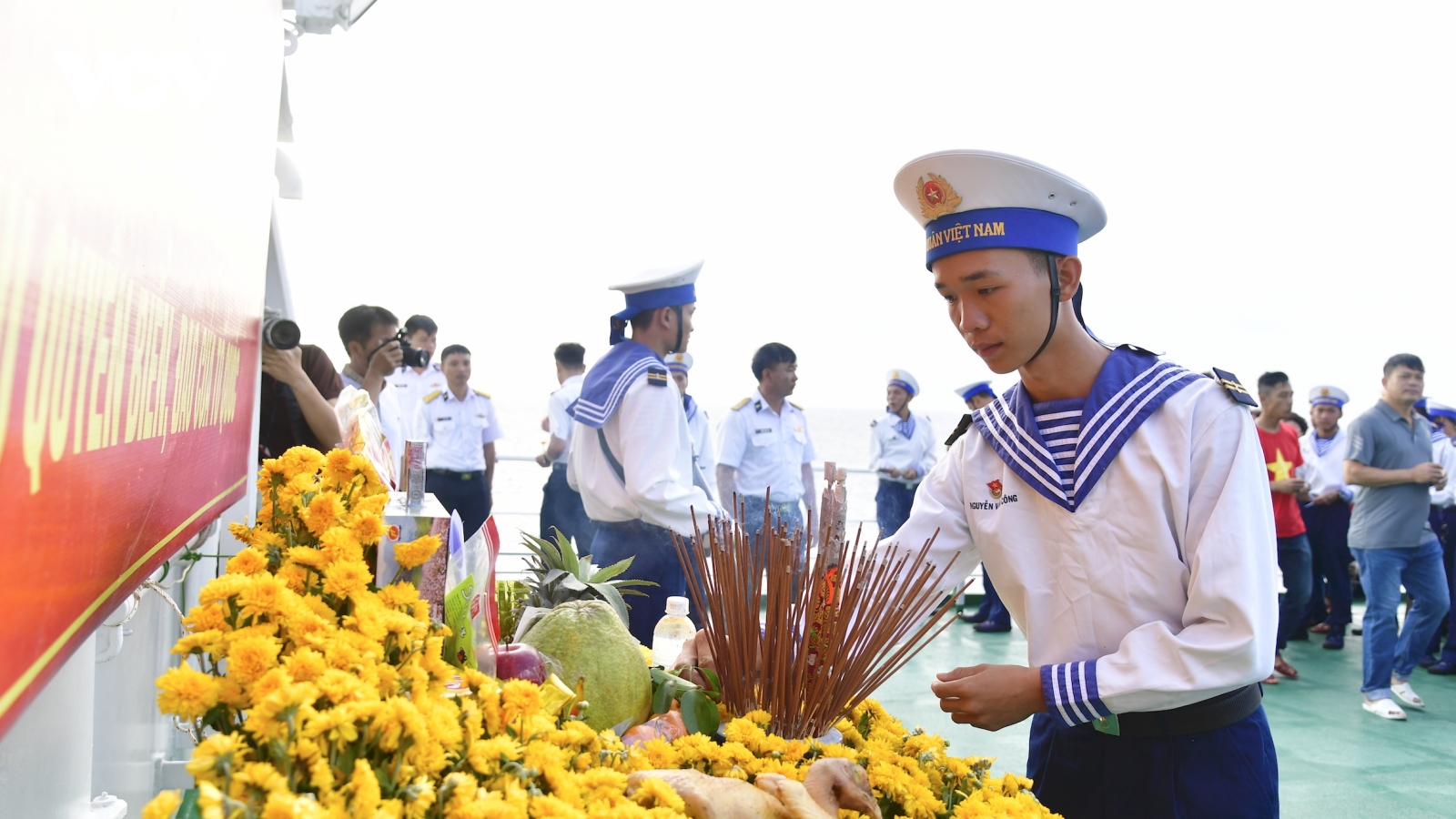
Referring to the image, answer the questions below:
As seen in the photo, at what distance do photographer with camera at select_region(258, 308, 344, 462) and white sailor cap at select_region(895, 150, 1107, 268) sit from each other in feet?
5.27

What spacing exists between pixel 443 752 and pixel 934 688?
39.5 inches

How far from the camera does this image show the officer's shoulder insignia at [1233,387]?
5.27 ft

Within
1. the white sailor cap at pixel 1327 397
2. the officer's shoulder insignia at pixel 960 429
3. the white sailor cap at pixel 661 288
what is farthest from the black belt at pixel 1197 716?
the white sailor cap at pixel 1327 397

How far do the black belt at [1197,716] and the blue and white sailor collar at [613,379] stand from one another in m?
2.00

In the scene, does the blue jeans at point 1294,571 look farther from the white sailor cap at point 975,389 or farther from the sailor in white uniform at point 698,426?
the sailor in white uniform at point 698,426

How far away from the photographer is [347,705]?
695 millimetres

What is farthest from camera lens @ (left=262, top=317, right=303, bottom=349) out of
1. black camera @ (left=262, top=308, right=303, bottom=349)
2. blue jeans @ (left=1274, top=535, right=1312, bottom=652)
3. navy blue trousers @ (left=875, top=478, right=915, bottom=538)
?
navy blue trousers @ (left=875, top=478, right=915, bottom=538)

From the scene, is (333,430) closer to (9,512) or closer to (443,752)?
(443,752)

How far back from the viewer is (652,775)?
3.40 ft

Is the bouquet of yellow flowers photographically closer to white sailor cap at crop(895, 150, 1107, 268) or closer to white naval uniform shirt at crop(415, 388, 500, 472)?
white sailor cap at crop(895, 150, 1107, 268)

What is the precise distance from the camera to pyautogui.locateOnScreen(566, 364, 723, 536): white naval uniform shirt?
10.8 ft

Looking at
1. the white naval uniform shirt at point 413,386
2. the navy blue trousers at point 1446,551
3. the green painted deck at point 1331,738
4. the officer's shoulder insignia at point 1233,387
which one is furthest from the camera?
the white naval uniform shirt at point 413,386

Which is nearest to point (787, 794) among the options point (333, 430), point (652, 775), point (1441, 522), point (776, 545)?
point (652, 775)

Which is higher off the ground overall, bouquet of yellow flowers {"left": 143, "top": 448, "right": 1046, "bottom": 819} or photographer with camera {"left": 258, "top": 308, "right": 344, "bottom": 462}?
photographer with camera {"left": 258, "top": 308, "right": 344, "bottom": 462}
